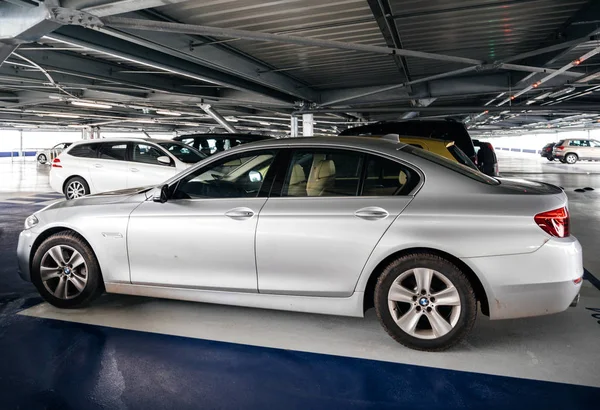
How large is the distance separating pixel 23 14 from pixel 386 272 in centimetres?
507

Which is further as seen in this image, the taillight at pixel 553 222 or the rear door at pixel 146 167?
the rear door at pixel 146 167

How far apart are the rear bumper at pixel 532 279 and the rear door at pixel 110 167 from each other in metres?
8.44

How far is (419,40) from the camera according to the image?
8742 mm

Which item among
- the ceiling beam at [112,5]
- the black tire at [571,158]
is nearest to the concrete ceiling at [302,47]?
the ceiling beam at [112,5]

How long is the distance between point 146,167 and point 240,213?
687cm

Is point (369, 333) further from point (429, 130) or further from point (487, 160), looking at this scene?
point (487, 160)

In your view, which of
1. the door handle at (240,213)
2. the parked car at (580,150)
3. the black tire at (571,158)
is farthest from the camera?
the black tire at (571,158)

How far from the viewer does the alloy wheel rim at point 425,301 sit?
3068 millimetres

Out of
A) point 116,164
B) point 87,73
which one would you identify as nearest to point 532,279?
point 116,164

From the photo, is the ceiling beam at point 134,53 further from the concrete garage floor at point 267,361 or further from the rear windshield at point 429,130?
the concrete garage floor at point 267,361

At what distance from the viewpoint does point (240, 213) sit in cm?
345

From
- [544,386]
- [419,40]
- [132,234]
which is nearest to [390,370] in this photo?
[544,386]

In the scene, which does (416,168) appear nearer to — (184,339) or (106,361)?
(184,339)

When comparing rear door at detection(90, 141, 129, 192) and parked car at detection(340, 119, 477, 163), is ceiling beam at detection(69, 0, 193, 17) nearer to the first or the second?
parked car at detection(340, 119, 477, 163)
